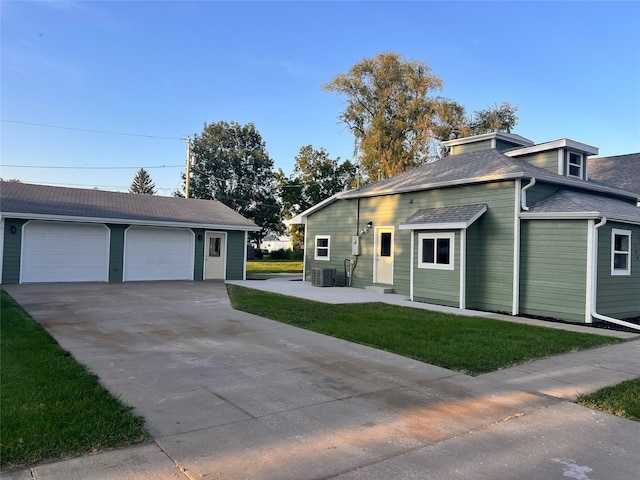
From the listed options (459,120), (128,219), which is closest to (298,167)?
(459,120)

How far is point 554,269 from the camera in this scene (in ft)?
33.0

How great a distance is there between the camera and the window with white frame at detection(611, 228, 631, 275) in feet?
33.1

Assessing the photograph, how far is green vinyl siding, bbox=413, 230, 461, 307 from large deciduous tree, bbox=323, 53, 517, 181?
62.8 feet

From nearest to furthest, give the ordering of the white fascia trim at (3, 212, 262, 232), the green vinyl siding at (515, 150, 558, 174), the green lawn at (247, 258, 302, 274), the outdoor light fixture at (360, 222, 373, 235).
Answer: the green vinyl siding at (515, 150, 558, 174)
the white fascia trim at (3, 212, 262, 232)
the outdoor light fixture at (360, 222, 373, 235)
the green lawn at (247, 258, 302, 274)

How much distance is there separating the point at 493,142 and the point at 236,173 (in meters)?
32.3

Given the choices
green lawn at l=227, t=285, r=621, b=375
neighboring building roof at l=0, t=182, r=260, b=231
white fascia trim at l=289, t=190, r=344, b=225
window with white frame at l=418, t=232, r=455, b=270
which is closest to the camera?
green lawn at l=227, t=285, r=621, b=375

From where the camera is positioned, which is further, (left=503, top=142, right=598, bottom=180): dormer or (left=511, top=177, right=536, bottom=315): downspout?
(left=503, top=142, right=598, bottom=180): dormer

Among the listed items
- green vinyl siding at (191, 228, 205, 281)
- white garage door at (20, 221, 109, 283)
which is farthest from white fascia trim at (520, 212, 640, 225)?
white garage door at (20, 221, 109, 283)

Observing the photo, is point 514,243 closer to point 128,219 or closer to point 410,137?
point 128,219

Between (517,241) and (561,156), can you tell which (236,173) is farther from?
(517,241)

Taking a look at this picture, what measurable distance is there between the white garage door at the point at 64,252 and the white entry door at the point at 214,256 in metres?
3.73

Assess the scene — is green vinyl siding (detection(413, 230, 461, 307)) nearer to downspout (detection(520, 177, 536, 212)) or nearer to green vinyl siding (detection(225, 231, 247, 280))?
downspout (detection(520, 177, 536, 212))

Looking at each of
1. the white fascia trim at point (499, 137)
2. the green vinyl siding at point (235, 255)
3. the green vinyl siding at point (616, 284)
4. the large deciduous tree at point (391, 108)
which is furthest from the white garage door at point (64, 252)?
the large deciduous tree at point (391, 108)

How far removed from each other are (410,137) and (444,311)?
76.1 feet
